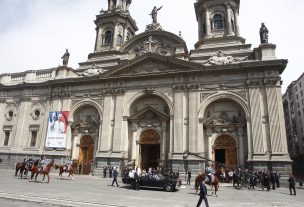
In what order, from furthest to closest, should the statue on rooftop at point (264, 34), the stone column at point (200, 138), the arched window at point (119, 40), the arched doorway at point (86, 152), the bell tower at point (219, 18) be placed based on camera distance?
the arched window at point (119, 40), the bell tower at point (219, 18), the arched doorway at point (86, 152), the statue on rooftop at point (264, 34), the stone column at point (200, 138)

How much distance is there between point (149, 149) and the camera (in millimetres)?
29578

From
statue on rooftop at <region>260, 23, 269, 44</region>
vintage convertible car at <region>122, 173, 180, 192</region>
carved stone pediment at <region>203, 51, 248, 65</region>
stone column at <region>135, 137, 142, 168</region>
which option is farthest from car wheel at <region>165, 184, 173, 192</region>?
statue on rooftop at <region>260, 23, 269, 44</region>

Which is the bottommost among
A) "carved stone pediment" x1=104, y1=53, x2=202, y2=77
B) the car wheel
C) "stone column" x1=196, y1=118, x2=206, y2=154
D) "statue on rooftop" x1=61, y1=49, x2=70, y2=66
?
the car wheel

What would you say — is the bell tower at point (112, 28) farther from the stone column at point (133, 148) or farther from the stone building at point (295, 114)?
the stone building at point (295, 114)

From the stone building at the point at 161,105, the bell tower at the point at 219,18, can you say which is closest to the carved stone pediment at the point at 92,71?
the stone building at the point at 161,105

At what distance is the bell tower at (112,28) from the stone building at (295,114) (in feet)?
132

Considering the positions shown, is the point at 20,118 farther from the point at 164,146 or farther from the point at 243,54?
the point at 243,54

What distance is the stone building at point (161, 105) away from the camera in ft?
82.6

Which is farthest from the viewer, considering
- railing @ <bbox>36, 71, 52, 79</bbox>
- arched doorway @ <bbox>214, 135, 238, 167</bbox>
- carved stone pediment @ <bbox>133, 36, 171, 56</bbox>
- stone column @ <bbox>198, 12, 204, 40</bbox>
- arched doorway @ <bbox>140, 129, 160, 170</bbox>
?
stone column @ <bbox>198, 12, 204, 40</bbox>

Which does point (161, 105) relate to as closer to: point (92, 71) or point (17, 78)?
point (92, 71)

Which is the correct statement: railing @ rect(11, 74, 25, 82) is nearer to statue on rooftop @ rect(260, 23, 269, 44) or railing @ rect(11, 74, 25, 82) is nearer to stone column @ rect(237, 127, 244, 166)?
stone column @ rect(237, 127, 244, 166)

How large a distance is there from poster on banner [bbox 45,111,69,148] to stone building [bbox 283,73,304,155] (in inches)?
1865

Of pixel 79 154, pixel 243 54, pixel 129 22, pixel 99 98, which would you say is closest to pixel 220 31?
pixel 243 54

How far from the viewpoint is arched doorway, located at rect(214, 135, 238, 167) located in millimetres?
25812
